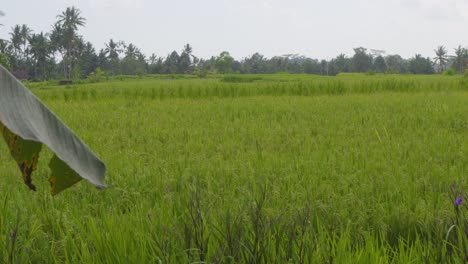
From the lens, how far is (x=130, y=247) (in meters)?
1.27

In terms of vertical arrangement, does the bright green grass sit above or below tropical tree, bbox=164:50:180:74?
below

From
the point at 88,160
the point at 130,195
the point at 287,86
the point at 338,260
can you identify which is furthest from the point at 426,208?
the point at 287,86

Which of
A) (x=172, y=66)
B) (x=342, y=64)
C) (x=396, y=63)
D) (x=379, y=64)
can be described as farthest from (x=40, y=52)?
(x=396, y=63)

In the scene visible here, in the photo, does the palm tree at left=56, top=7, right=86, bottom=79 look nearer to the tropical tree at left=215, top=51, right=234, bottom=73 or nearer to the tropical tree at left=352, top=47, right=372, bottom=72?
the tropical tree at left=215, top=51, right=234, bottom=73

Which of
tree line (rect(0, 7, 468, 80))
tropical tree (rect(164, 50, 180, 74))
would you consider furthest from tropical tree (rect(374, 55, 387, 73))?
tropical tree (rect(164, 50, 180, 74))

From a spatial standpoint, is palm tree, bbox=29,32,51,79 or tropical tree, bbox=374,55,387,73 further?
tropical tree, bbox=374,55,387,73

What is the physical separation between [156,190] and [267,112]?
3.00 metres

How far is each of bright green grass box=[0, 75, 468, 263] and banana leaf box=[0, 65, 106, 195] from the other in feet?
2.32

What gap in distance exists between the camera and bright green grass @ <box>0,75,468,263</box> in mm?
1188

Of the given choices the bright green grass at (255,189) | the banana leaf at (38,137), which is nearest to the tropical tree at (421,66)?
the bright green grass at (255,189)

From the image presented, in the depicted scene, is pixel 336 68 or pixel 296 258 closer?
pixel 296 258

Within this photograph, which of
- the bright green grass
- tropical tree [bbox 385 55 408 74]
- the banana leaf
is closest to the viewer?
the banana leaf

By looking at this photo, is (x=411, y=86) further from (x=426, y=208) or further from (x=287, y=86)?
(x=426, y=208)

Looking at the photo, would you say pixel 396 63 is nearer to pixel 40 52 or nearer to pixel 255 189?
pixel 40 52
